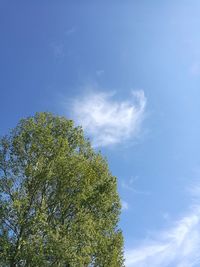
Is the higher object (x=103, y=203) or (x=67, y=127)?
(x=67, y=127)

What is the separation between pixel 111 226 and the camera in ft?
168

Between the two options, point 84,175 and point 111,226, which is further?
point 111,226

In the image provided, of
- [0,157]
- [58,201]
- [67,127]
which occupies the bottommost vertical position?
[58,201]

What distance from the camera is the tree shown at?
39.3m

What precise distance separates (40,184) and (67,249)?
703 centimetres

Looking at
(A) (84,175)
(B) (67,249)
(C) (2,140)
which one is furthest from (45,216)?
(C) (2,140)

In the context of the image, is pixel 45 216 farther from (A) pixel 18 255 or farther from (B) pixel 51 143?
(B) pixel 51 143

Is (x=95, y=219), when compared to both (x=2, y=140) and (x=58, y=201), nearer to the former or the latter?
(x=58, y=201)

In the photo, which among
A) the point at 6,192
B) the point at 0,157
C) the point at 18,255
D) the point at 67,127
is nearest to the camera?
the point at 18,255

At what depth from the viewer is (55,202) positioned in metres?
44.0

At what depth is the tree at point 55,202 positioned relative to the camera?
129 feet

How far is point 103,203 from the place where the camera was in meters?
47.2

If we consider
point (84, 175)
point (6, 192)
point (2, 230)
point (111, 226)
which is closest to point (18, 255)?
point (2, 230)

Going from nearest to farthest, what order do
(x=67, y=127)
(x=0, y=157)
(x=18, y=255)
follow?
(x=18, y=255) < (x=0, y=157) < (x=67, y=127)
